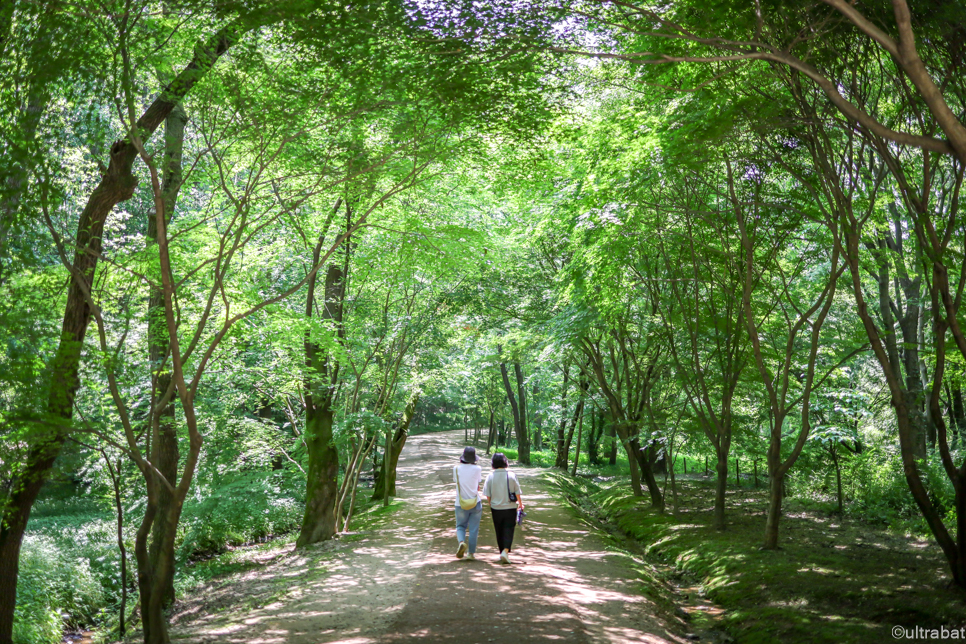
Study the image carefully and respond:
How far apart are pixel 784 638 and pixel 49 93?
8696 millimetres

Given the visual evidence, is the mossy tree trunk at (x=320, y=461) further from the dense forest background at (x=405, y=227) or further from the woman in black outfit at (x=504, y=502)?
the woman in black outfit at (x=504, y=502)

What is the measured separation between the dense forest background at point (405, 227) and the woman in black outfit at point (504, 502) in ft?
11.4

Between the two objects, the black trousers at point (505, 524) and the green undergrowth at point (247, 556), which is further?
the green undergrowth at point (247, 556)

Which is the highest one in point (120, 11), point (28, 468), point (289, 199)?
point (120, 11)

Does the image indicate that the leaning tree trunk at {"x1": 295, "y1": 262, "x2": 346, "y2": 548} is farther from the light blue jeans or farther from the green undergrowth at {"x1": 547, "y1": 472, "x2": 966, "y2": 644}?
the green undergrowth at {"x1": 547, "y1": 472, "x2": 966, "y2": 644}

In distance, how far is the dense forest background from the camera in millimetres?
6031

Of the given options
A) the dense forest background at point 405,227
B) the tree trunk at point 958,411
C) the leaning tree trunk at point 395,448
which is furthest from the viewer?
the tree trunk at point 958,411

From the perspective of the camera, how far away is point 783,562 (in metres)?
9.06

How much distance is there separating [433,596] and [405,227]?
→ 5.77 m

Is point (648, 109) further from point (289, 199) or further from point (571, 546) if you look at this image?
point (571, 546)

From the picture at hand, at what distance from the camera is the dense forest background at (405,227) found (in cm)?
603

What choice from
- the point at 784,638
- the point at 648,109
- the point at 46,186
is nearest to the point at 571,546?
the point at 784,638

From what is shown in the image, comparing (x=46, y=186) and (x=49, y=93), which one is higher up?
(x=49, y=93)

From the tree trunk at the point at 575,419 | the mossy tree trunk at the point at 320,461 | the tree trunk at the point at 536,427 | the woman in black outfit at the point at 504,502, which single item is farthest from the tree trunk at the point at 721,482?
the tree trunk at the point at 536,427
